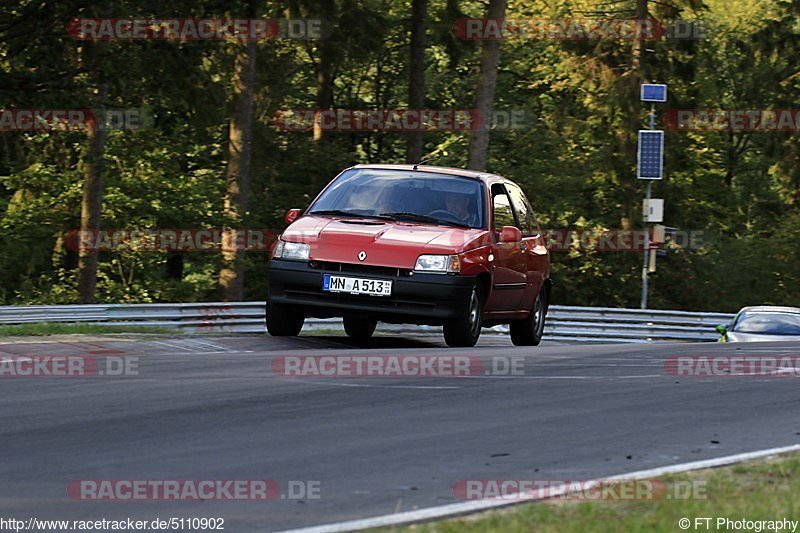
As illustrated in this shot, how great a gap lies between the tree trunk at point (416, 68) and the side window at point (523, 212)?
23567mm

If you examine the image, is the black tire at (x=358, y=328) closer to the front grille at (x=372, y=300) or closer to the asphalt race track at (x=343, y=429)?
the front grille at (x=372, y=300)

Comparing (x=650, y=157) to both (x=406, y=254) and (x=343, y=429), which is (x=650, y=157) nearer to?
(x=406, y=254)

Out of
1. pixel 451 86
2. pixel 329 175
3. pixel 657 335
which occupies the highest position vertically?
pixel 451 86

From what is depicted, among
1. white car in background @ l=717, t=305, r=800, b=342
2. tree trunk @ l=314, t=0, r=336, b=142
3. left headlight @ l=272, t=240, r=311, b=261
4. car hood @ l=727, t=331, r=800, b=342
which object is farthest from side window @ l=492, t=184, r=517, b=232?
tree trunk @ l=314, t=0, r=336, b=142

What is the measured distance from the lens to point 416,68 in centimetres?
4000

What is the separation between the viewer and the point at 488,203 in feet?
46.6

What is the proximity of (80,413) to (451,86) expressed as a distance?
41946 millimetres

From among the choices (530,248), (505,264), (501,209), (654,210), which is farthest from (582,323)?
(505,264)

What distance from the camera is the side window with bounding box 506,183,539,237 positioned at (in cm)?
1537

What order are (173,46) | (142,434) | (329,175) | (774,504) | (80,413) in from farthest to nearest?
(329,175) < (173,46) < (80,413) < (142,434) < (774,504)

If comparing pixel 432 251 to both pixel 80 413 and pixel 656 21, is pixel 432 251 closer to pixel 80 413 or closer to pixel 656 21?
pixel 80 413

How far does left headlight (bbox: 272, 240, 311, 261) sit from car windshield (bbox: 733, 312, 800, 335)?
12935mm

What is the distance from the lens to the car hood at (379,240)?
510 inches

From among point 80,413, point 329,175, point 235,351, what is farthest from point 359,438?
point 329,175
